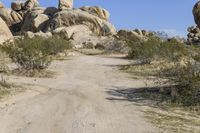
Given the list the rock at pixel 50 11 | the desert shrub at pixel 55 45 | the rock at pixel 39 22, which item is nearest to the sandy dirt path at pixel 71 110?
the desert shrub at pixel 55 45

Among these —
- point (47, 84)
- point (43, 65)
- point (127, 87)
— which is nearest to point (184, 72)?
point (127, 87)

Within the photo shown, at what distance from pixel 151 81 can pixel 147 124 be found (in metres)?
9.50

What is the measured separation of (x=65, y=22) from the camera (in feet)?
213

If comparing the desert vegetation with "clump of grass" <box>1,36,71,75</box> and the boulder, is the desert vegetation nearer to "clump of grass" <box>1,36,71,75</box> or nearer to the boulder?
the boulder

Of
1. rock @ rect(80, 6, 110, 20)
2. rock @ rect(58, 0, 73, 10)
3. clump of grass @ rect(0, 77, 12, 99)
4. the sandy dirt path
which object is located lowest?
the sandy dirt path

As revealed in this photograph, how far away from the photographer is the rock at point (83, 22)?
64.1m

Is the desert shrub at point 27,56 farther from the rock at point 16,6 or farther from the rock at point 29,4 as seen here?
the rock at point 16,6

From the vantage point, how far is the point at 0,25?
51781mm

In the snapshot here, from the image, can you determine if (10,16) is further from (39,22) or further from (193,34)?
(193,34)

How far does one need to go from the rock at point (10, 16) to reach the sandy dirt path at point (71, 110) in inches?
2063

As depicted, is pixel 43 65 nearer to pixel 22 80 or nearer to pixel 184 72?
pixel 22 80

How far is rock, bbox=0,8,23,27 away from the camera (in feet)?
240

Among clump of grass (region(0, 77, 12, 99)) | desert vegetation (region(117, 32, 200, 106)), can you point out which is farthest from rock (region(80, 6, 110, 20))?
clump of grass (region(0, 77, 12, 99))

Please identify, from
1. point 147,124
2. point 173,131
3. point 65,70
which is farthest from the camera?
point 65,70
